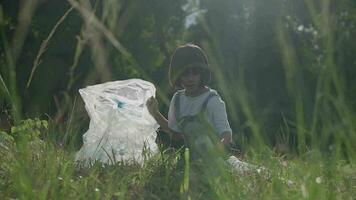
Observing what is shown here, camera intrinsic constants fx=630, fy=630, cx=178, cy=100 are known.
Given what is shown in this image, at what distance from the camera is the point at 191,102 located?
3.49m

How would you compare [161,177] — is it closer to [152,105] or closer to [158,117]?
[152,105]

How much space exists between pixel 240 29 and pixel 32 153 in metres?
13.1

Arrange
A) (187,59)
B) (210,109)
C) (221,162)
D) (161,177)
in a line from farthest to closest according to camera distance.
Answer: (187,59) → (210,109) → (161,177) → (221,162)

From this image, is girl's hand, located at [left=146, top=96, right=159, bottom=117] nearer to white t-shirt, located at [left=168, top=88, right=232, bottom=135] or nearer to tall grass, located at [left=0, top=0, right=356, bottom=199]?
white t-shirt, located at [left=168, top=88, right=232, bottom=135]

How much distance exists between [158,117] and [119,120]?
0.21 m

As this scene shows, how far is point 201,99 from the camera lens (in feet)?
11.4

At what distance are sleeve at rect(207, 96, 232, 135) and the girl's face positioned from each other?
120mm

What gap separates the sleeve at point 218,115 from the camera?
3.35m

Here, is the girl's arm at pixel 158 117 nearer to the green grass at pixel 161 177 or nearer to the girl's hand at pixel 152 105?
the girl's hand at pixel 152 105

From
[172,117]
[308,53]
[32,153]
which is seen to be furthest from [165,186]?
[172,117]

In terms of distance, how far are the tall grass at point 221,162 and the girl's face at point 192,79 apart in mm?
678

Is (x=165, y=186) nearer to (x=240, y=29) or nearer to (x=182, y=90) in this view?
(x=182, y=90)

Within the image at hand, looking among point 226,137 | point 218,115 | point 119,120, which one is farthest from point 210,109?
point 119,120

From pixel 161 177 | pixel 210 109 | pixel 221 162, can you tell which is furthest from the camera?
pixel 210 109
